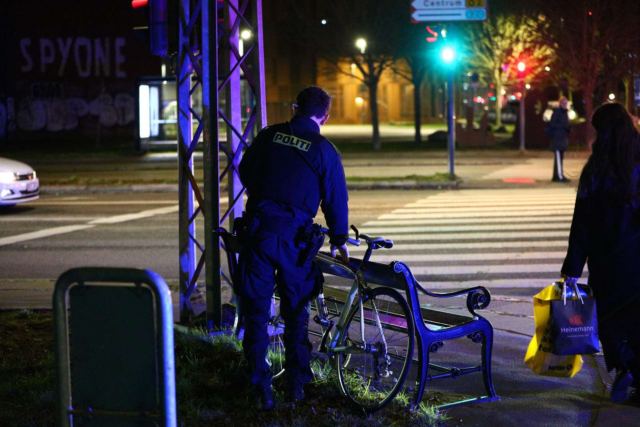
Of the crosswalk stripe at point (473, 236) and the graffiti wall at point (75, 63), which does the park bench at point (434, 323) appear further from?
the graffiti wall at point (75, 63)

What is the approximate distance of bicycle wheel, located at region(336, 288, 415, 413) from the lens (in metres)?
4.63

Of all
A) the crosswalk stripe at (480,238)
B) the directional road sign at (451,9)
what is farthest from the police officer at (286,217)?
the directional road sign at (451,9)

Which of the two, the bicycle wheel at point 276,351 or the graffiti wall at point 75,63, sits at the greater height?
the graffiti wall at point 75,63

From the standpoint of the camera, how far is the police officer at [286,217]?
15.3 ft

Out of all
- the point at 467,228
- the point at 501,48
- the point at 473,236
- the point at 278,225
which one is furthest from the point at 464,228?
the point at 501,48

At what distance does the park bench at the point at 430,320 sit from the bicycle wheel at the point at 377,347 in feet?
0.29

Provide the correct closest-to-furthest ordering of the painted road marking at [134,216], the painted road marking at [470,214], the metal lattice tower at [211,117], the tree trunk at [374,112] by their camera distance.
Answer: the metal lattice tower at [211,117] → the painted road marking at [470,214] → the painted road marking at [134,216] → the tree trunk at [374,112]

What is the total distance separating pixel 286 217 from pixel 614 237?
198 centimetres

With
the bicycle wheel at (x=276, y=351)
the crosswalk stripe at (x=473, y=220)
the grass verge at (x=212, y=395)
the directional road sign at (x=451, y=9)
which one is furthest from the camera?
the directional road sign at (x=451, y=9)

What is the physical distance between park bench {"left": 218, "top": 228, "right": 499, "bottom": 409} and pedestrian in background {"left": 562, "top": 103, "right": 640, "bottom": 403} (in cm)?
61

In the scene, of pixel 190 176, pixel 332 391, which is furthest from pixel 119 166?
pixel 332 391

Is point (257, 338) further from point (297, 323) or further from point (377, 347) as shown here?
point (377, 347)

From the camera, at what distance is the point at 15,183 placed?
14789 mm

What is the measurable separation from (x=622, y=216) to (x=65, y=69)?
43.0m
